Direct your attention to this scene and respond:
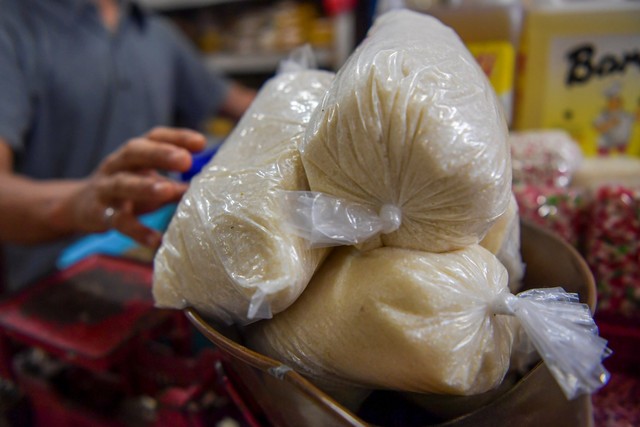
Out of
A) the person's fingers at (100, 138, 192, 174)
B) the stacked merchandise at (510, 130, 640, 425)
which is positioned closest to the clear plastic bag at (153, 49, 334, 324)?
the person's fingers at (100, 138, 192, 174)

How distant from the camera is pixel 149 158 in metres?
0.71

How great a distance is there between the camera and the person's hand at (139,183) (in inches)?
26.6

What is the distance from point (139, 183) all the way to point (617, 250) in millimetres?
682

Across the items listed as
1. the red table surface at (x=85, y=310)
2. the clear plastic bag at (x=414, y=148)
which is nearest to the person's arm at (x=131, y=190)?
the red table surface at (x=85, y=310)

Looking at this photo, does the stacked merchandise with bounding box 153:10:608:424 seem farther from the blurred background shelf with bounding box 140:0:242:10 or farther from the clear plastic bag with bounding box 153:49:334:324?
the blurred background shelf with bounding box 140:0:242:10

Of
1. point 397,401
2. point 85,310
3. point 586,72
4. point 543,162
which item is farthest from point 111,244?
point 586,72

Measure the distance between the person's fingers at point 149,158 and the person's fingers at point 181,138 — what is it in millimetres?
14

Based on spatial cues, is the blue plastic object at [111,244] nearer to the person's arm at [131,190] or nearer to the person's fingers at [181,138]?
the person's arm at [131,190]

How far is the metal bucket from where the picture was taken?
36 centimetres

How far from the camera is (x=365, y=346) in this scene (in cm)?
40

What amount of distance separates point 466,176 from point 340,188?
11 cm

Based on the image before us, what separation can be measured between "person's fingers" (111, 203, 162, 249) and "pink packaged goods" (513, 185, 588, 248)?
1.86ft

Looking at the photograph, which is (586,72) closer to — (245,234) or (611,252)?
(611,252)

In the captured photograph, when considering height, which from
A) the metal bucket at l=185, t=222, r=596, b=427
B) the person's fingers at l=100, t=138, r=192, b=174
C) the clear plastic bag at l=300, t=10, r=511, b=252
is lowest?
the metal bucket at l=185, t=222, r=596, b=427
